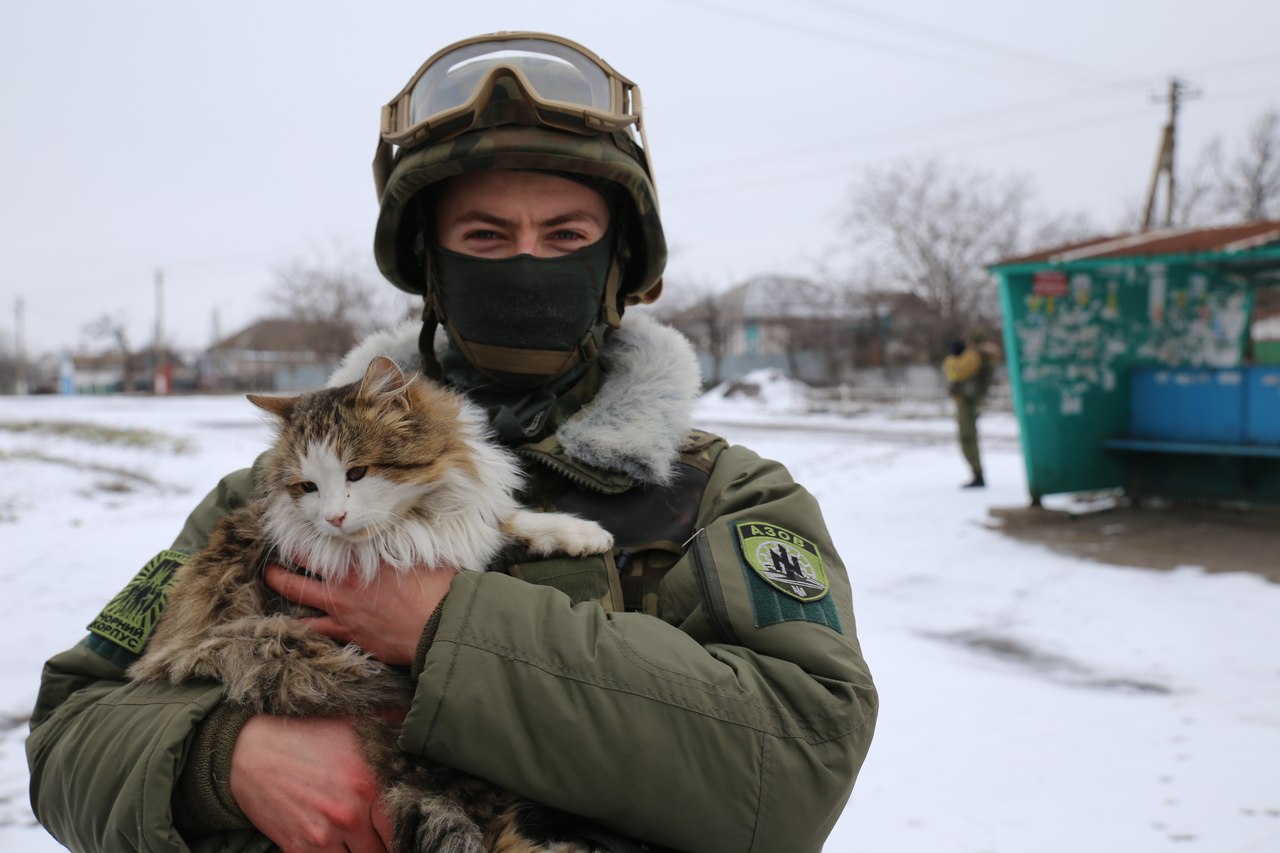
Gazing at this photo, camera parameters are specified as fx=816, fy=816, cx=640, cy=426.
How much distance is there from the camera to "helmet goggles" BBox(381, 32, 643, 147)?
199 cm

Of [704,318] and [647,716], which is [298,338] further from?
[647,716]

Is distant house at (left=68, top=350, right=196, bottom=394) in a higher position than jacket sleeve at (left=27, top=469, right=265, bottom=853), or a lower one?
higher

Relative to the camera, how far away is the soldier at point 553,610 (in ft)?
4.60

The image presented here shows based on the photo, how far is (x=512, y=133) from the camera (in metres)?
1.94

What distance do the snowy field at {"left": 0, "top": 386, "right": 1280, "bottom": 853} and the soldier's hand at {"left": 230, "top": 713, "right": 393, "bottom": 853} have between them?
0.88 meters

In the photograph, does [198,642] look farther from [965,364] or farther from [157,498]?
[965,364]

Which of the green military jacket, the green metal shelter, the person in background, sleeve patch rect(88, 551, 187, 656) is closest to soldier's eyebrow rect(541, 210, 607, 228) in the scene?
the green military jacket

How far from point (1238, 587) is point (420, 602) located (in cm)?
741

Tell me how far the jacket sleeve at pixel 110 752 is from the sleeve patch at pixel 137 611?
30 millimetres

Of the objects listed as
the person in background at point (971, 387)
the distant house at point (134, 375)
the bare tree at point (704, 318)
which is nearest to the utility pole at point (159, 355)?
the distant house at point (134, 375)

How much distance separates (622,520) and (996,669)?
4.17 metres

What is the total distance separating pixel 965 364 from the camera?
1151 cm

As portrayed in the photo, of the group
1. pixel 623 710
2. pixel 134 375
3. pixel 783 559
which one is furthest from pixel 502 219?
pixel 134 375

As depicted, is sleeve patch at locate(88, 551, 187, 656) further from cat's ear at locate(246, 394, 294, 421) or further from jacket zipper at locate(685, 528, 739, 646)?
jacket zipper at locate(685, 528, 739, 646)
